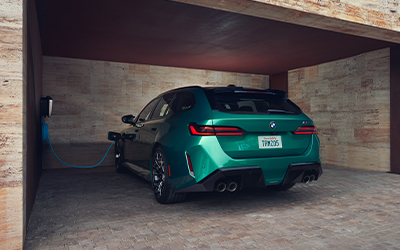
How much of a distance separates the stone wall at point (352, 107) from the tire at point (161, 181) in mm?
5921

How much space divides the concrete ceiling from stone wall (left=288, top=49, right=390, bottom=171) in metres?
0.41

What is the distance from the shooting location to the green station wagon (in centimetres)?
346

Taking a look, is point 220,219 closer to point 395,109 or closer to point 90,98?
point 395,109

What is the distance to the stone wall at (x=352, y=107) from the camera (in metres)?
7.70

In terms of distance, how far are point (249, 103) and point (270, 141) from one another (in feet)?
1.79

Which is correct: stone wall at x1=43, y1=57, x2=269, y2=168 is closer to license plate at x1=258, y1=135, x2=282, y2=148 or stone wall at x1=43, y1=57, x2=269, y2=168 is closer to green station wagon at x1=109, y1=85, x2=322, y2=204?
green station wagon at x1=109, y1=85, x2=322, y2=204

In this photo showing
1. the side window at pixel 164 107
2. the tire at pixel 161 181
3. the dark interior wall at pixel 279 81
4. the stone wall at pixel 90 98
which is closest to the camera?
the tire at pixel 161 181

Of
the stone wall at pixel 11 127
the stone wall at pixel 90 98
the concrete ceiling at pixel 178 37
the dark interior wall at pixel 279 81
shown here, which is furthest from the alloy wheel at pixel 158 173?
the dark interior wall at pixel 279 81

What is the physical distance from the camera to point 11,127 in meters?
2.62

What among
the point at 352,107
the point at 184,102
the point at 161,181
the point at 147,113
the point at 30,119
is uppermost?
the point at 352,107

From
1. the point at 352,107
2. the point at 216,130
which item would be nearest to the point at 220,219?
the point at 216,130

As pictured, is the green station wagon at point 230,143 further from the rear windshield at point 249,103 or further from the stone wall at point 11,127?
the stone wall at point 11,127

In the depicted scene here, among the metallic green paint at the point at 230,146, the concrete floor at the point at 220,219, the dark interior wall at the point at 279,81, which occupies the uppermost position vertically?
the dark interior wall at the point at 279,81

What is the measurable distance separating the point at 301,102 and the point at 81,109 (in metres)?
6.90
